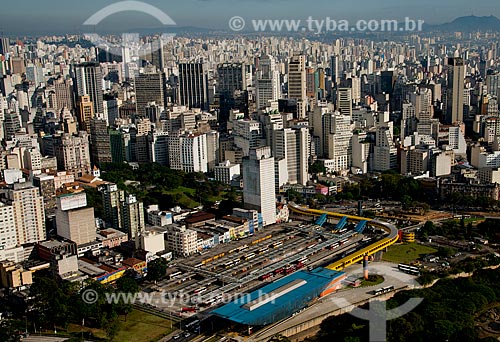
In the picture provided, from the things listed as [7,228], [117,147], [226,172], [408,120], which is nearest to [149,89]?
[117,147]

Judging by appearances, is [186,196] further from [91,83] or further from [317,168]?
[91,83]

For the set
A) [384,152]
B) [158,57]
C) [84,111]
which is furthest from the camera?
[158,57]

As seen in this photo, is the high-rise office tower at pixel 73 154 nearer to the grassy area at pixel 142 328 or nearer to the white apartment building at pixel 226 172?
the white apartment building at pixel 226 172

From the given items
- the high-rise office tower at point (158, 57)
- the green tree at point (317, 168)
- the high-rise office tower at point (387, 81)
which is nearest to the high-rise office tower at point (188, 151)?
the green tree at point (317, 168)

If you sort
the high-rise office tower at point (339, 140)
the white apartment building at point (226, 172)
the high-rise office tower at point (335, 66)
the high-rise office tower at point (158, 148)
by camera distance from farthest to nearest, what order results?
the high-rise office tower at point (335, 66) < the high-rise office tower at point (158, 148) < the high-rise office tower at point (339, 140) < the white apartment building at point (226, 172)

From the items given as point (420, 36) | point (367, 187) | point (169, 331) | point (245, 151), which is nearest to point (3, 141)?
point (245, 151)

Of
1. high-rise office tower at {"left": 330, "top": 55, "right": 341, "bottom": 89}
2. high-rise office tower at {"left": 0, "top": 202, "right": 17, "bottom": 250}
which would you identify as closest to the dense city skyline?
high-rise office tower at {"left": 0, "top": 202, "right": 17, "bottom": 250}
